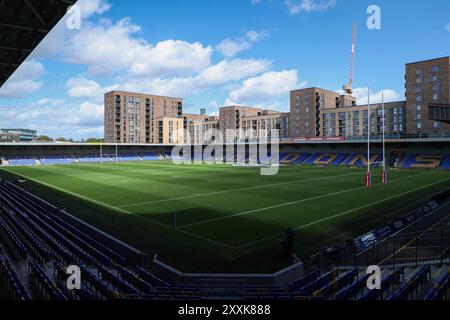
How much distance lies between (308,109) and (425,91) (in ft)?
128

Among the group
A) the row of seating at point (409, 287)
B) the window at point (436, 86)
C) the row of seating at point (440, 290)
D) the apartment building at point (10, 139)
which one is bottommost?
the row of seating at point (409, 287)

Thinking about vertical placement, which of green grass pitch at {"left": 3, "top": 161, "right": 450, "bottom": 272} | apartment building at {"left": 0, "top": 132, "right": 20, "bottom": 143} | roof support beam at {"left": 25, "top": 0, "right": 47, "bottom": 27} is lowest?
green grass pitch at {"left": 3, "top": 161, "right": 450, "bottom": 272}

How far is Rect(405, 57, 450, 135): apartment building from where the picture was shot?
75812 mm

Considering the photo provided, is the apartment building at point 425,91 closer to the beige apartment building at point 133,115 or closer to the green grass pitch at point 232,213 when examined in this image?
the green grass pitch at point 232,213

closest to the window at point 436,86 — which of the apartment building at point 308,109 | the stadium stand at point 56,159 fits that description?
the apartment building at point 308,109

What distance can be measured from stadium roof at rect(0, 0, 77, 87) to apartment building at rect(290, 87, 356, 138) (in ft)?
341

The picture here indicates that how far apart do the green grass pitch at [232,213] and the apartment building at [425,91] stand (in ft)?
138

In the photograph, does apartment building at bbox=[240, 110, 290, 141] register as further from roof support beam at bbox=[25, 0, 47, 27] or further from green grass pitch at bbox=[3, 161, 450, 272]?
roof support beam at bbox=[25, 0, 47, 27]

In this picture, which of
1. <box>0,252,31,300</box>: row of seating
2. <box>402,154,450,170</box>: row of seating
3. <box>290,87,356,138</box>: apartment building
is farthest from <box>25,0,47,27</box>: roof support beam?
<box>290,87,356,138</box>: apartment building

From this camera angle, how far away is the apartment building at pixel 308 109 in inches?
4390

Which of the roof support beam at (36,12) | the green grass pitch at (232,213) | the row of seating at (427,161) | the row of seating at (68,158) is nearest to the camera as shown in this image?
the roof support beam at (36,12)

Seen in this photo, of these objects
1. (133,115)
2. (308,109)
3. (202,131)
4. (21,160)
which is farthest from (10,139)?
(308,109)

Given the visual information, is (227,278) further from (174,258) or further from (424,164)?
(424,164)

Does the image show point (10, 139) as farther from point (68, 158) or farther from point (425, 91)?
point (425, 91)
